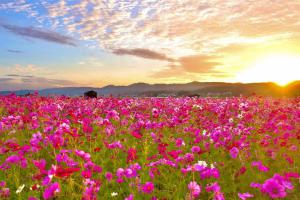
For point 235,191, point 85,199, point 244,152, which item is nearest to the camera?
point 85,199

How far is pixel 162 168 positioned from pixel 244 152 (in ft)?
5.83

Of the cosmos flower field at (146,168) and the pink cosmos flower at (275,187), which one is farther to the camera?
the cosmos flower field at (146,168)

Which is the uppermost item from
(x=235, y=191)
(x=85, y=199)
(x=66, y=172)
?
(x=66, y=172)

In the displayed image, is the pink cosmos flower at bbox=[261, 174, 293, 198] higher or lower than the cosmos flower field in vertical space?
higher

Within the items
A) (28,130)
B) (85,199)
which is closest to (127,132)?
(28,130)

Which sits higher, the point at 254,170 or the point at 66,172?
the point at 66,172

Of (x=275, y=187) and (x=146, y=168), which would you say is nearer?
(x=275, y=187)

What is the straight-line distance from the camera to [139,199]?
5281mm

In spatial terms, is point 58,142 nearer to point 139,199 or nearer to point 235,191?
point 139,199

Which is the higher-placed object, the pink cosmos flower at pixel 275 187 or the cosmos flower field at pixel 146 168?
the pink cosmos flower at pixel 275 187

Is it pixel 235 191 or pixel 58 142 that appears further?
pixel 235 191

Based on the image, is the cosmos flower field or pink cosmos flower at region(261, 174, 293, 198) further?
the cosmos flower field

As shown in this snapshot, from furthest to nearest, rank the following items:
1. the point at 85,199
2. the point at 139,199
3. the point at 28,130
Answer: the point at 28,130 → the point at 139,199 → the point at 85,199

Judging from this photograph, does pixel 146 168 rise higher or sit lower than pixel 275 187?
lower
